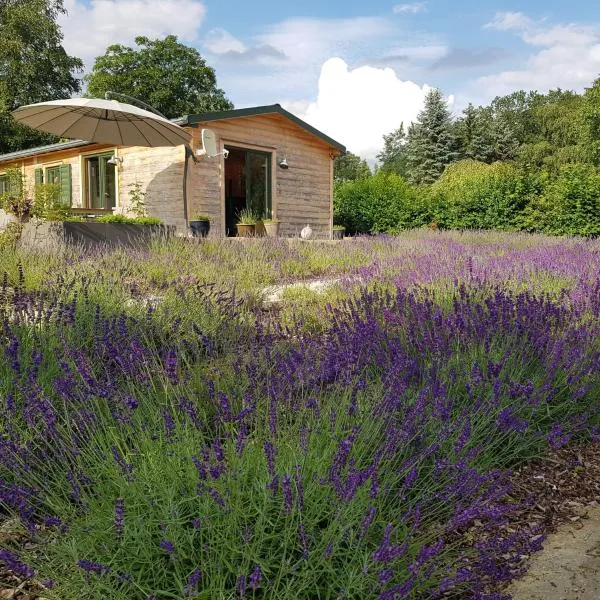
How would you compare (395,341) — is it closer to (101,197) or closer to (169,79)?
(101,197)

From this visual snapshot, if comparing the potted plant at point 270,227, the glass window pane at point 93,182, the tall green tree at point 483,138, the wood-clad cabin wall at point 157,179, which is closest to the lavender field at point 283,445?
the wood-clad cabin wall at point 157,179

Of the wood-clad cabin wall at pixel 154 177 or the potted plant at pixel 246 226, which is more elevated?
the wood-clad cabin wall at pixel 154 177

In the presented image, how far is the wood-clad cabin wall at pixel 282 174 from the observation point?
1416 cm

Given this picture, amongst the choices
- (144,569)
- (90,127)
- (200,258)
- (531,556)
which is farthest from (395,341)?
(90,127)

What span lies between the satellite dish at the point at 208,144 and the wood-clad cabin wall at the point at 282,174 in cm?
27

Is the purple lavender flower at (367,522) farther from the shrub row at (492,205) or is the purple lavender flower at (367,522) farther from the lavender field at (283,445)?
the shrub row at (492,205)

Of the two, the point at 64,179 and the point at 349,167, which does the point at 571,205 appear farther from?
the point at 349,167

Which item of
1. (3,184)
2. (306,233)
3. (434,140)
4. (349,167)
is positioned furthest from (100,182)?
(349,167)

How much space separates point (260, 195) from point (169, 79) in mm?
24050

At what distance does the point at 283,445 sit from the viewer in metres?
1.85

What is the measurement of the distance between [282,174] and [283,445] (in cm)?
1505

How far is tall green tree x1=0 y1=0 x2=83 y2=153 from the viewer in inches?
1118

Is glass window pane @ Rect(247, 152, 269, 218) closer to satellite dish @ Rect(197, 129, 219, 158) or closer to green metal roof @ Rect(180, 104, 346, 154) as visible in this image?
green metal roof @ Rect(180, 104, 346, 154)

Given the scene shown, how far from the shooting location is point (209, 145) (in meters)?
13.7
